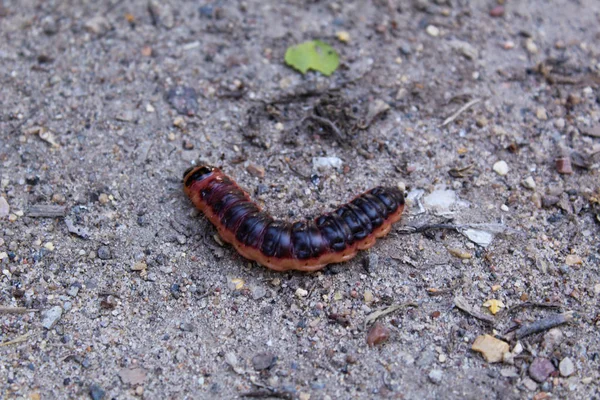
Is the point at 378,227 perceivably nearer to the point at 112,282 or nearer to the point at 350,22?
the point at 112,282

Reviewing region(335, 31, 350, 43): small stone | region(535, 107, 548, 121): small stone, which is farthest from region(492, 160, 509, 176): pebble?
region(335, 31, 350, 43): small stone

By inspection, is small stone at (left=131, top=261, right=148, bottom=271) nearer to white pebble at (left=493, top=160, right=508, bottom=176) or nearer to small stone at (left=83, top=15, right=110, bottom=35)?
small stone at (left=83, top=15, right=110, bottom=35)

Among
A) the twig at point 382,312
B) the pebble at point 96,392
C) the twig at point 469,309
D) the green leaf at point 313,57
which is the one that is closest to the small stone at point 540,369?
the twig at point 469,309

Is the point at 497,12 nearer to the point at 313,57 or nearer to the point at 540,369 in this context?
the point at 313,57

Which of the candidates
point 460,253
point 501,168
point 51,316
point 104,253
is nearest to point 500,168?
point 501,168

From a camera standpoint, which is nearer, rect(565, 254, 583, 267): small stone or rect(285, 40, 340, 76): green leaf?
rect(565, 254, 583, 267): small stone
